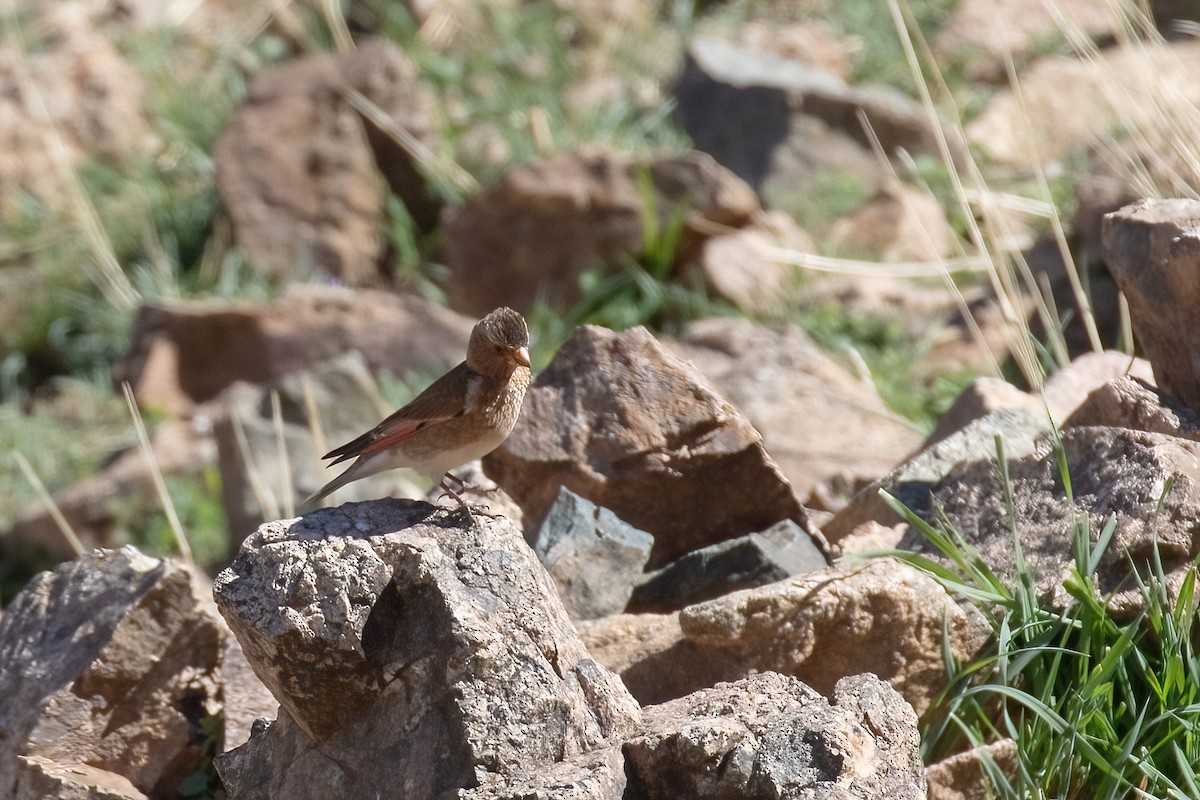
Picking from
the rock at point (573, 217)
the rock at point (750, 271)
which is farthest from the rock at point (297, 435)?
the rock at point (750, 271)

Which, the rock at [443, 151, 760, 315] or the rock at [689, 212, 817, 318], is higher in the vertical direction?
the rock at [443, 151, 760, 315]

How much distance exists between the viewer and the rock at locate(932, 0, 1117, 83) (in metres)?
9.92

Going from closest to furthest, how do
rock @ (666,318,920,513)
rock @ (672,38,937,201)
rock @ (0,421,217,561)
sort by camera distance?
rock @ (666,318,920,513) → rock @ (0,421,217,561) → rock @ (672,38,937,201)

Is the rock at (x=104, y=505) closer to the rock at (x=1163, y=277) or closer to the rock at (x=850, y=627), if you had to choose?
the rock at (x=850, y=627)

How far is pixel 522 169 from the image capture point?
869cm

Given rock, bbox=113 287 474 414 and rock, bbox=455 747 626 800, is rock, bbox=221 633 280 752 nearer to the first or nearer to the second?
rock, bbox=455 747 626 800

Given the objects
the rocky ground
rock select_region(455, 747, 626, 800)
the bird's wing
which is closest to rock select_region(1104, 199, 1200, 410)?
the rocky ground

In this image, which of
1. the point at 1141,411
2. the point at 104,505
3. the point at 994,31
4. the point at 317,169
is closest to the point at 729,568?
the point at 1141,411

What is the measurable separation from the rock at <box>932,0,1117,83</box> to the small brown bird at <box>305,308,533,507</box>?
23.6 ft

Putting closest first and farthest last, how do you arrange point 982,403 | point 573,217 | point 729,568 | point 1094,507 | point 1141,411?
point 1094,507, point 1141,411, point 729,568, point 982,403, point 573,217

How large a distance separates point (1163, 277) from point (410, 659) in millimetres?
2112

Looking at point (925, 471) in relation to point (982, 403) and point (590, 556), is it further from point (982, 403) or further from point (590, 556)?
point (590, 556)

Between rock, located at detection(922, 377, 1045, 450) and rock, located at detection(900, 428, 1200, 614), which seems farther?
rock, located at detection(922, 377, 1045, 450)

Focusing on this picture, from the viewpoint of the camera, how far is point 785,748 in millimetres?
2580
